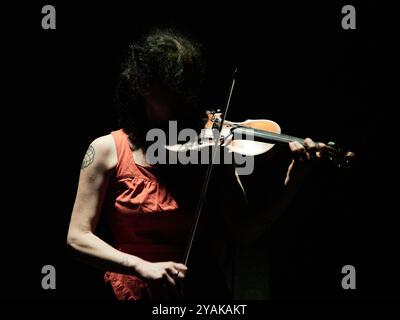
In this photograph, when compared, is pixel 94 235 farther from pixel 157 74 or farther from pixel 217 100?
pixel 217 100

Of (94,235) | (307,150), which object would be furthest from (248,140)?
(94,235)

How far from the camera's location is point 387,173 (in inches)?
79.2

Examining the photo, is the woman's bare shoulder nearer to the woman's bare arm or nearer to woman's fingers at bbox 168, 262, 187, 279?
the woman's bare arm

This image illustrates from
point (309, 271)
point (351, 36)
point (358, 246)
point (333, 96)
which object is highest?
point (351, 36)

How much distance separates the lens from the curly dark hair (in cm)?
125

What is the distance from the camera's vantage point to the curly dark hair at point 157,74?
1.25 m

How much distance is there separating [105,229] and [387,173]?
1403 mm

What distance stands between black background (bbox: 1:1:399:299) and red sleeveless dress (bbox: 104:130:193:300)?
2.23 ft

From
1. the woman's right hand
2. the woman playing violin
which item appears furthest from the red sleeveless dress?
the woman's right hand

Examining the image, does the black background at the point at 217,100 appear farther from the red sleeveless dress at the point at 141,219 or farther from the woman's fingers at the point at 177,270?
the woman's fingers at the point at 177,270

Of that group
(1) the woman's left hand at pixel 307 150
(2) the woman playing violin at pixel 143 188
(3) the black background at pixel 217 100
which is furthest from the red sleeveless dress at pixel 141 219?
(3) the black background at pixel 217 100

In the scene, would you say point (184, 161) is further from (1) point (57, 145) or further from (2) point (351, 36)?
(2) point (351, 36)

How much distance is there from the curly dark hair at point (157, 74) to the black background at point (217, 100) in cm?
44
